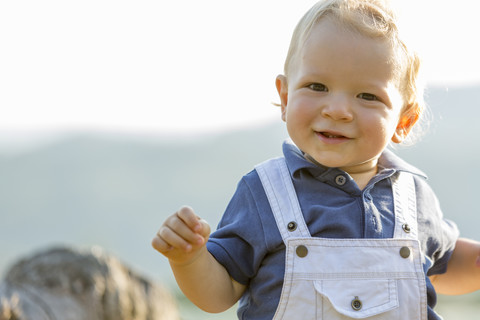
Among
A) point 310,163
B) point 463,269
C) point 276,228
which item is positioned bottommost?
point 463,269

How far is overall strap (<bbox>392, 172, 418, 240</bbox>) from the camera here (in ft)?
5.19

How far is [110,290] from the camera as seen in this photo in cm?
271

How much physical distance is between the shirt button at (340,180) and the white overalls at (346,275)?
0.11 m

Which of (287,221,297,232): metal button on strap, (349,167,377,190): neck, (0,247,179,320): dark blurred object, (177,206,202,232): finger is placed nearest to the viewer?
(177,206,202,232): finger

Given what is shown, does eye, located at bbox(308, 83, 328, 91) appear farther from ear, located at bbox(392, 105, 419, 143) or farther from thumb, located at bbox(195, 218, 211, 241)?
thumb, located at bbox(195, 218, 211, 241)

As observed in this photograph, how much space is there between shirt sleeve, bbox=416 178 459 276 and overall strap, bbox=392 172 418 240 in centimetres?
3

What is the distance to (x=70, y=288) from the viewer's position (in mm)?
2660

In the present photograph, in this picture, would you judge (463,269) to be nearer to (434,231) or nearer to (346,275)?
(434,231)

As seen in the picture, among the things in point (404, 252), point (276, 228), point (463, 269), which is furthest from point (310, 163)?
point (463, 269)

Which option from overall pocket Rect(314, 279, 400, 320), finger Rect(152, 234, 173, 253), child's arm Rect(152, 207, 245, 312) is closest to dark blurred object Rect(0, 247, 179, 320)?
child's arm Rect(152, 207, 245, 312)

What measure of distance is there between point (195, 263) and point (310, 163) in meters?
0.36

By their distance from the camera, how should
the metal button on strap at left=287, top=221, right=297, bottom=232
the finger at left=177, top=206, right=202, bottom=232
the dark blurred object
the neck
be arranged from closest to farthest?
the finger at left=177, top=206, right=202, bottom=232, the metal button on strap at left=287, top=221, right=297, bottom=232, the neck, the dark blurred object

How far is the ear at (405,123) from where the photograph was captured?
1.73m

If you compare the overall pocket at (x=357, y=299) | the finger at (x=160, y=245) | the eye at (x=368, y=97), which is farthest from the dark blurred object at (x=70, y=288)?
the eye at (x=368, y=97)
